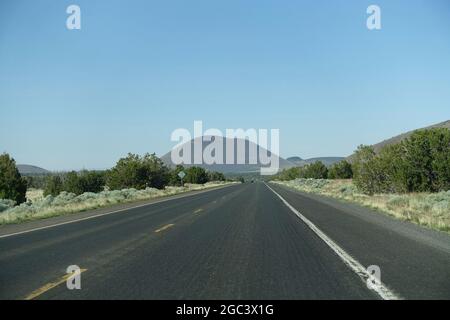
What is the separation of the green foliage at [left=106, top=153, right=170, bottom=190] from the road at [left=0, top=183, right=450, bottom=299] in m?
48.8

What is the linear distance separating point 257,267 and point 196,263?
3.93 feet

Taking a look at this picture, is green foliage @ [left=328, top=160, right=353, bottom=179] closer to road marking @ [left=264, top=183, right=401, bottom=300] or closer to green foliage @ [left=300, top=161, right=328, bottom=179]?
green foliage @ [left=300, top=161, right=328, bottom=179]

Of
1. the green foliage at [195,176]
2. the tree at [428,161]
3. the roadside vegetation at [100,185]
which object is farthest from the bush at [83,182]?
the tree at [428,161]

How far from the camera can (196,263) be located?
9891 mm

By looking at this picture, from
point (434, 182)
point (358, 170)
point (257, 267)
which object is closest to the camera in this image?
point (257, 267)

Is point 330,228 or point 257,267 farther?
point 330,228

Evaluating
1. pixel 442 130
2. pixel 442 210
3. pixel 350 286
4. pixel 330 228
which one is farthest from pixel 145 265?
pixel 442 130

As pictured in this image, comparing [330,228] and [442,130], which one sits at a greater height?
[442,130]

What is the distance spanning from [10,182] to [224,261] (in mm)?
44551

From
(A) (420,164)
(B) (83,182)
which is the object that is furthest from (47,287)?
(B) (83,182)

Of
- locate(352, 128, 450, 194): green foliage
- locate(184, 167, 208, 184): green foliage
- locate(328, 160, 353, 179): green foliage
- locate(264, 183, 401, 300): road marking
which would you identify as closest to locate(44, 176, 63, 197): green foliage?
locate(352, 128, 450, 194): green foliage
